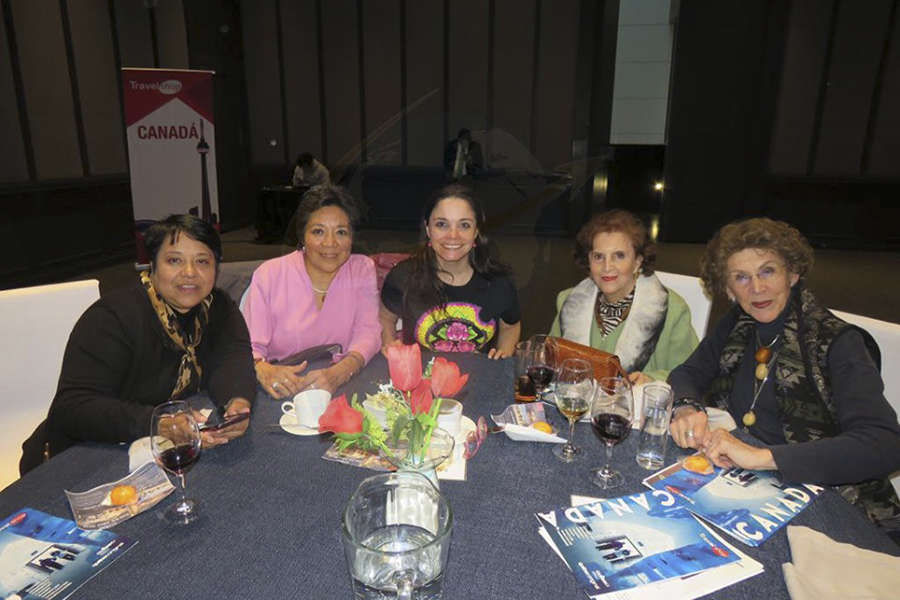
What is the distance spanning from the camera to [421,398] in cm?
113

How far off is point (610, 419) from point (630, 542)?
0.26 metres

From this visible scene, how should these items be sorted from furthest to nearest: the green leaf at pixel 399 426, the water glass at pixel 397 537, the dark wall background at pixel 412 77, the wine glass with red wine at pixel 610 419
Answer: the dark wall background at pixel 412 77
the wine glass with red wine at pixel 610 419
the green leaf at pixel 399 426
the water glass at pixel 397 537

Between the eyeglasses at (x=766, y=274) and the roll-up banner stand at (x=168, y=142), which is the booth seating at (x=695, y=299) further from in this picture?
the roll-up banner stand at (x=168, y=142)

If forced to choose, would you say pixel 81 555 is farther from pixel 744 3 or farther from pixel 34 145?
pixel 744 3

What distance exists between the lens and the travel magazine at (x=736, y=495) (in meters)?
1.08

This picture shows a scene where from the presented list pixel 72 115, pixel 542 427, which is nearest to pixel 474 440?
pixel 542 427

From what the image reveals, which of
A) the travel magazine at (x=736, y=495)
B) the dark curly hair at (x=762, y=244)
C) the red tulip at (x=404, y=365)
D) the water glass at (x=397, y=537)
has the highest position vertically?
the dark curly hair at (x=762, y=244)

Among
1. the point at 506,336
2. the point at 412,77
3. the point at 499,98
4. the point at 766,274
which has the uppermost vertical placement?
the point at 412,77

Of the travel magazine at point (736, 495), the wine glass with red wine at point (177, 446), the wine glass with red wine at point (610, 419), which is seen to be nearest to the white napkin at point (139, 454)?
the wine glass with red wine at point (177, 446)

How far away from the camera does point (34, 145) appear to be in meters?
5.89

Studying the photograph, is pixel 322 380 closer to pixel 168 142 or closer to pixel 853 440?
pixel 853 440

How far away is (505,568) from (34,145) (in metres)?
6.86

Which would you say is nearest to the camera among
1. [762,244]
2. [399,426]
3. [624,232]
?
[399,426]

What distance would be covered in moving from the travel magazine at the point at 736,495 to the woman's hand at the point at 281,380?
96cm
